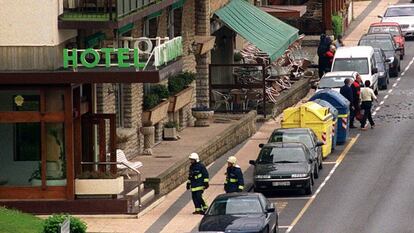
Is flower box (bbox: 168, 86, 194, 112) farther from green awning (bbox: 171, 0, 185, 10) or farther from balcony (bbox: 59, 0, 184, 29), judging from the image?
balcony (bbox: 59, 0, 184, 29)

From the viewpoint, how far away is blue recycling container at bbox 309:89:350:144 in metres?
54.4

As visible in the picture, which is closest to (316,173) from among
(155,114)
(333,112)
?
(333,112)

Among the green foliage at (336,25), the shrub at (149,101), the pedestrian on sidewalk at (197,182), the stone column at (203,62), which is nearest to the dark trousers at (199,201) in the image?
the pedestrian on sidewalk at (197,182)

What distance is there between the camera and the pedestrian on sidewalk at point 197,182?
41219mm

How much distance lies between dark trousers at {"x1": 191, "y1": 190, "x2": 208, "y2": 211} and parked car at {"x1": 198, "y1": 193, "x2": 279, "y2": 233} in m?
2.49

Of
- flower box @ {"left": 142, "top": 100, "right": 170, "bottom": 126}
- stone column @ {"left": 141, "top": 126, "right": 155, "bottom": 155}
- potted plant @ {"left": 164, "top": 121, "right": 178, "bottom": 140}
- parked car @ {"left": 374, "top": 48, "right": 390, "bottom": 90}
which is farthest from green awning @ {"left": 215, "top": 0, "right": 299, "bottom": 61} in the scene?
stone column @ {"left": 141, "top": 126, "right": 155, "bottom": 155}

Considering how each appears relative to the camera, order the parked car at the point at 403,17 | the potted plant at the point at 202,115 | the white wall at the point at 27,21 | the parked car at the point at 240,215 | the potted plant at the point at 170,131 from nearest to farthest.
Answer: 1. the parked car at the point at 240,215
2. the white wall at the point at 27,21
3. the potted plant at the point at 170,131
4. the potted plant at the point at 202,115
5. the parked car at the point at 403,17

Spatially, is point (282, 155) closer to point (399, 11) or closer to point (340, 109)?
point (340, 109)

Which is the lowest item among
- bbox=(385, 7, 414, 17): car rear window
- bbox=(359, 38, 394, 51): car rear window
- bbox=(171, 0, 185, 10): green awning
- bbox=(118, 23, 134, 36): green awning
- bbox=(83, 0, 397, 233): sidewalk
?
bbox=(83, 0, 397, 233): sidewalk

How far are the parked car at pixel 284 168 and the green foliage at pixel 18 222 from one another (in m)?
7.38

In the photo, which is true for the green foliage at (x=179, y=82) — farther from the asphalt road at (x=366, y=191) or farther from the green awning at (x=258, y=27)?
the asphalt road at (x=366, y=191)

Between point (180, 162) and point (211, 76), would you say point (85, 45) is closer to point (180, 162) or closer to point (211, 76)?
point (180, 162)

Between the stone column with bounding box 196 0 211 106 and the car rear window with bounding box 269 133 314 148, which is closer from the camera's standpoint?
the car rear window with bounding box 269 133 314 148

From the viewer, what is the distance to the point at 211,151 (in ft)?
166
